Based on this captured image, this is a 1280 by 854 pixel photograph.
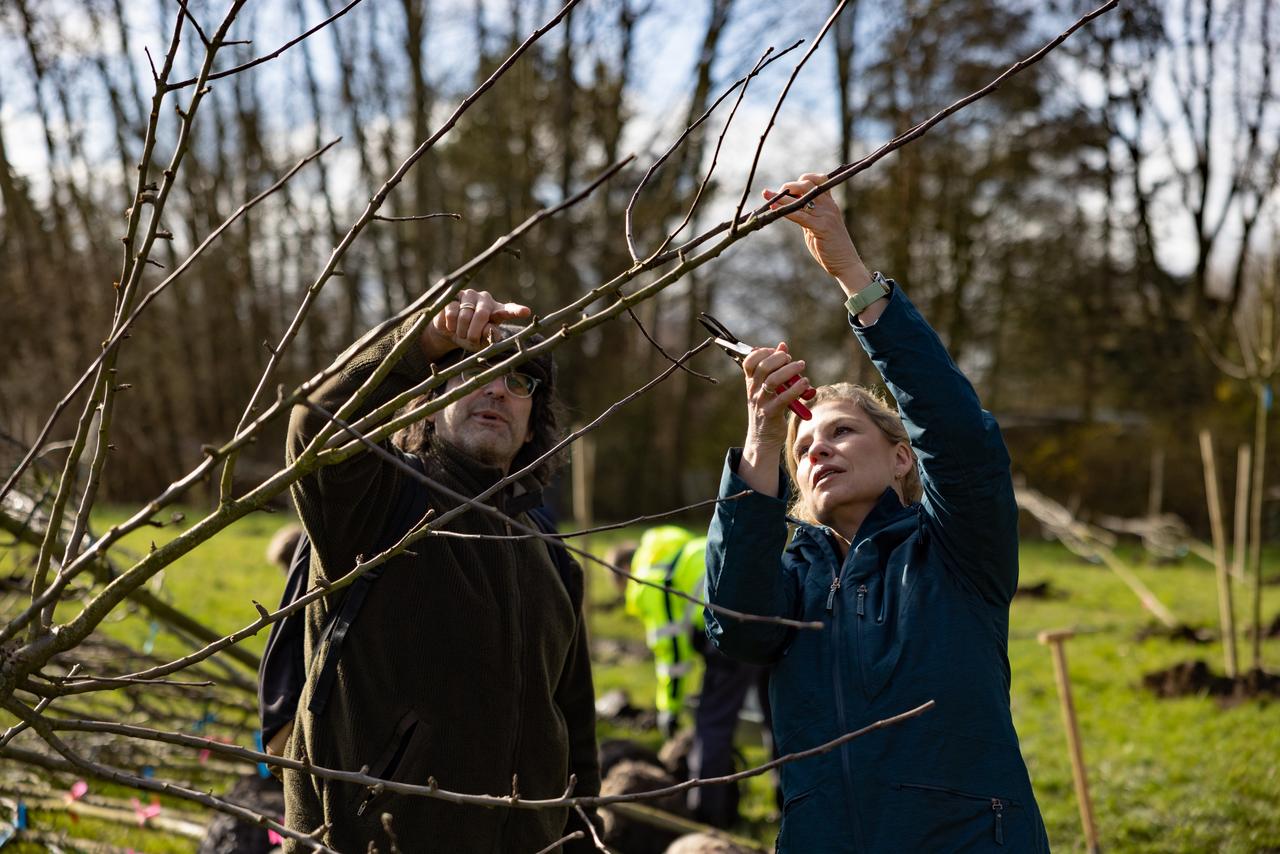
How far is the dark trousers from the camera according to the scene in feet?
19.0

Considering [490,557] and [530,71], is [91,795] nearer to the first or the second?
[490,557]

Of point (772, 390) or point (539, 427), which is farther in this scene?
point (539, 427)

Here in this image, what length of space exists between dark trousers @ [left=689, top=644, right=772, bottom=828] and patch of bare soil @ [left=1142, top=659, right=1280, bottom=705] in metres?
A: 3.65

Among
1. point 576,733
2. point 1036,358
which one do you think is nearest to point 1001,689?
point 576,733

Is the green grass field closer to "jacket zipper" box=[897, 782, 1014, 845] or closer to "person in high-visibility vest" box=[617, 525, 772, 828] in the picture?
"person in high-visibility vest" box=[617, 525, 772, 828]

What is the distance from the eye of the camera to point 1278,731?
6.75 meters

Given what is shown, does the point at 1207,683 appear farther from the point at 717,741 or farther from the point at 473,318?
the point at 473,318

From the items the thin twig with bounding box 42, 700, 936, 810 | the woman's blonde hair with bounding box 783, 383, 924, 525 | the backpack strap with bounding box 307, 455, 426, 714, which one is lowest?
the thin twig with bounding box 42, 700, 936, 810

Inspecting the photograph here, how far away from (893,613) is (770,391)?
51 cm

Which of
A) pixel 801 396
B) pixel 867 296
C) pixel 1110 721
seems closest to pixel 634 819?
pixel 801 396

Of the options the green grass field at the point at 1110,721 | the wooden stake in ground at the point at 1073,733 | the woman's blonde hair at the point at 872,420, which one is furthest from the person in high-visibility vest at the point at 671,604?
the woman's blonde hair at the point at 872,420

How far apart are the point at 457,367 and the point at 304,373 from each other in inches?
732

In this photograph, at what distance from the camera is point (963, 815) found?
2141 mm

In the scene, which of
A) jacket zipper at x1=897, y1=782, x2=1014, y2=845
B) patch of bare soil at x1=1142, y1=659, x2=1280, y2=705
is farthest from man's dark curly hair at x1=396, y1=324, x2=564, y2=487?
patch of bare soil at x1=1142, y1=659, x2=1280, y2=705
